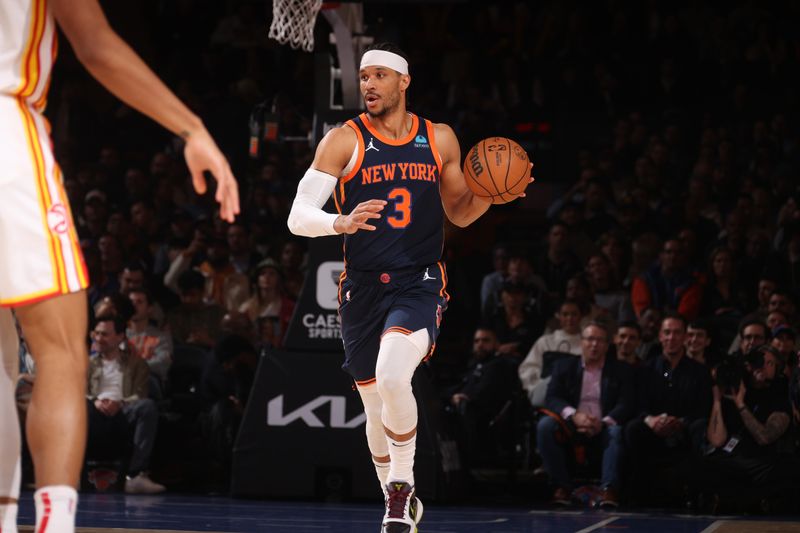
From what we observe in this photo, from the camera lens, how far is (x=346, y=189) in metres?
6.61

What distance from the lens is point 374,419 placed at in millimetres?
6621

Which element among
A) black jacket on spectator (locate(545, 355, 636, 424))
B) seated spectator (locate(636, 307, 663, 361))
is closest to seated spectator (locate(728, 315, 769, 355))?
black jacket on spectator (locate(545, 355, 636, 424))

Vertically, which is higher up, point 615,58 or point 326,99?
point 615,58

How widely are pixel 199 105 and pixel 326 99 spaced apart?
23.1 ft

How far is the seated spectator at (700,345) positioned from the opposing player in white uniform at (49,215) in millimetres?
6942

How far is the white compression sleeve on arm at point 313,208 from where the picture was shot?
6.11 meters

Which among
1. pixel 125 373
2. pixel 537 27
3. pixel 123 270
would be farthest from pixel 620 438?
pixel 537 27

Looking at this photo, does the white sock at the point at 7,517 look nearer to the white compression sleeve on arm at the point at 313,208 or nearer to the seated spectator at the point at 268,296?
the white compression sleeve on arm at the point at 313,208

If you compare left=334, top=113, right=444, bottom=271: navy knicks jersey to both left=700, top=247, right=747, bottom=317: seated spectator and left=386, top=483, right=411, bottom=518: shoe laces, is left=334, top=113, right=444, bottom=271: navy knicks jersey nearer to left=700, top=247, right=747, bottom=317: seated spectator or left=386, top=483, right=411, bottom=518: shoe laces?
left=386, top=483, right=411, bottom=518: shoe laces

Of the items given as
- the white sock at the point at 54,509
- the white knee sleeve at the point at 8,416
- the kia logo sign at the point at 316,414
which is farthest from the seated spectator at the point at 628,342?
the white sock at the point at 54,509

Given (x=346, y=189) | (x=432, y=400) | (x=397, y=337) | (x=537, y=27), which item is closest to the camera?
(x=397, y=337)

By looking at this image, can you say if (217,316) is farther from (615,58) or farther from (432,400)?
(615,58)

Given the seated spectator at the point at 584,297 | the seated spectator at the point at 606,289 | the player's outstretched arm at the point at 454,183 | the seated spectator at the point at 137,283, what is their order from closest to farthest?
1. the player's outstretched arm at the point at 454,183
2. the seated spectator at the point at 584,297
3. the seated spectator at the point at 606,289
4. the seated spectator at the point at 137,283

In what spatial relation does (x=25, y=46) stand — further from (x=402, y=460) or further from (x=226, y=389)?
(x=226, y=389)
